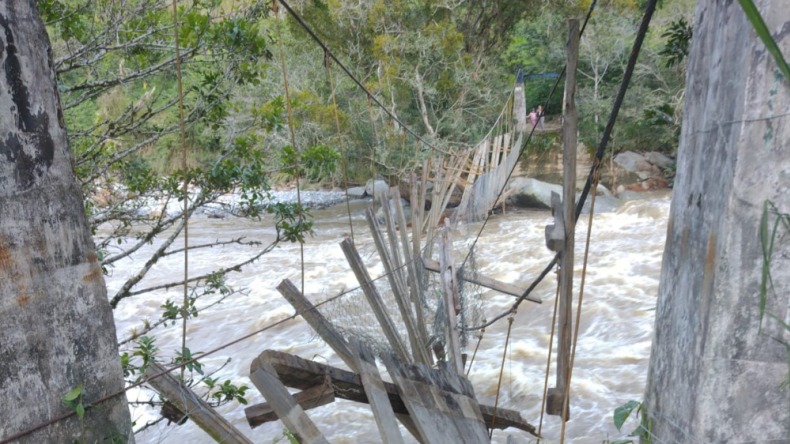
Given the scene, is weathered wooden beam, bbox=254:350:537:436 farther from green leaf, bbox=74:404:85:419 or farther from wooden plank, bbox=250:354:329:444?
green leaf, bbox=74:404:85:419

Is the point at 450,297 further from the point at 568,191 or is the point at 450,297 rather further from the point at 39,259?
the point at 39,259

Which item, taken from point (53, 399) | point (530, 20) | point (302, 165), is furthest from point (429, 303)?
point (530, 20)

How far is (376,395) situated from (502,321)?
457 cm

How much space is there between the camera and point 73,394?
3.85ft

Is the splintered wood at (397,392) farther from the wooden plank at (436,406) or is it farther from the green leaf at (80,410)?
the green leaf at (80,410)

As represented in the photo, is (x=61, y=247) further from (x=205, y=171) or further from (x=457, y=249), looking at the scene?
(x=457, y=249)

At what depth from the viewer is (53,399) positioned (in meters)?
1.15

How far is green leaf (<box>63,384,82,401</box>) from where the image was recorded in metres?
1.17

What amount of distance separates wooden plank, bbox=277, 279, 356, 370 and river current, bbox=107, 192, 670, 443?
16.7 inches

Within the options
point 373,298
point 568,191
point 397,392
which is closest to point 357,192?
point 373,298

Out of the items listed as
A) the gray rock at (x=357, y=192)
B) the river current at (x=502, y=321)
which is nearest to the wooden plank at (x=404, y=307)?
the river current at (x=502, y=321)

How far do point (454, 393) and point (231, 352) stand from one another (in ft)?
13.8

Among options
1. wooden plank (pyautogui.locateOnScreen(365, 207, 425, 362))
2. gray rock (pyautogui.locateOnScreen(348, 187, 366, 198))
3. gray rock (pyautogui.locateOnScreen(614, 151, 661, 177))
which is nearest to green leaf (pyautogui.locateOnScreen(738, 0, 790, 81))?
wooden plank (pyautogui.locateOnScreen(365, 207, 425, 362))

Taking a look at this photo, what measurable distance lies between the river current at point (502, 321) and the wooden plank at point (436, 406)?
3.12ft
